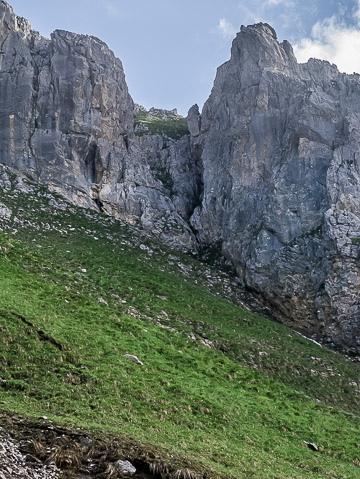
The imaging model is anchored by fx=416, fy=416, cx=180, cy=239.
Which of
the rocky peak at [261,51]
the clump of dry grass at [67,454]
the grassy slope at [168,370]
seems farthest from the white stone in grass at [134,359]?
the rocky peak at [261,51]

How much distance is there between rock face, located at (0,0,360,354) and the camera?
49.8 meters

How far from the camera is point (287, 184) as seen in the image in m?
56.1

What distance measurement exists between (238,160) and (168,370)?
45.4 metres

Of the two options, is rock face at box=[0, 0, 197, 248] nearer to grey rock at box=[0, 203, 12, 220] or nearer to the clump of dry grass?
grey rock at box=[0, 203, 12, 220]

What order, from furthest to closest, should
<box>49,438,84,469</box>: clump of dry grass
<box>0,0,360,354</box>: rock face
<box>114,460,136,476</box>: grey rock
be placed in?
<box>0,0,360,354</box>: rock face
<box>114,460,136,476</box>: grey rock
<box>49,438,84,469</box>: clump of dry grass

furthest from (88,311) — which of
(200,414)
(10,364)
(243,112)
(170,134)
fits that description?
(170,134)

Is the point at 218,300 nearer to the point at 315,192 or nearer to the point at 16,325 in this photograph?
the point at 315,192

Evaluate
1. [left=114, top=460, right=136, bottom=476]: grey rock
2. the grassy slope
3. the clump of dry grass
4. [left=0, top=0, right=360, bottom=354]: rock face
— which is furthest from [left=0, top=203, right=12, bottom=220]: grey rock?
[left=114, top=460, right=136, bottom=476]: grey rock

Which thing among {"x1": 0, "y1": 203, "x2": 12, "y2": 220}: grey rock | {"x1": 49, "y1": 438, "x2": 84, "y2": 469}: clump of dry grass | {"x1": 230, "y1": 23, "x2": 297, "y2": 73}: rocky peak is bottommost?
{"x1": 49, "y1": 438, "x2": 84, "y2": 469}: clump of dry grass

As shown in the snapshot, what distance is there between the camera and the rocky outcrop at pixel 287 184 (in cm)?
4850

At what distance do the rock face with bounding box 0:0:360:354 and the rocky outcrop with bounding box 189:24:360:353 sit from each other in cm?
16

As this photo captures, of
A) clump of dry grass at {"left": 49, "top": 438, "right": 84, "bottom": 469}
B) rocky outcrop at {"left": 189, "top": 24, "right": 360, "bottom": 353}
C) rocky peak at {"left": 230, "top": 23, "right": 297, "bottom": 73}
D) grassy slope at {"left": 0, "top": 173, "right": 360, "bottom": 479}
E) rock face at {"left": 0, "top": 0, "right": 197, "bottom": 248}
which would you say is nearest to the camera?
clump of dry grass at {"left": 49, "top": 438, "right": 84, "bottom": 469}

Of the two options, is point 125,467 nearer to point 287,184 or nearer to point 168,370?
point 168,370

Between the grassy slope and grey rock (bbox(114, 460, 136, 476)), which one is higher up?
grey rock (bbox(114, 460, 136, 476))
